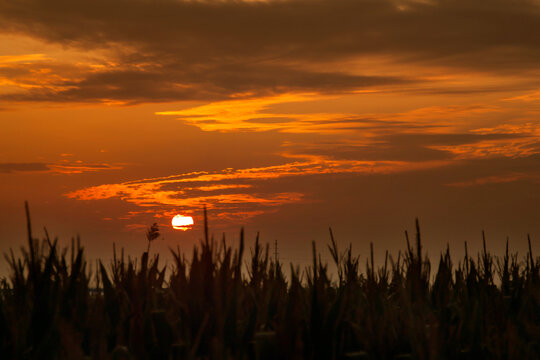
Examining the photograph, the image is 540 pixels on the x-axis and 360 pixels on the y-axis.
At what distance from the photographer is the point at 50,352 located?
450 centimetres

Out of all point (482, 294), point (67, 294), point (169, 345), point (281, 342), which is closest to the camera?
point (281, 342)

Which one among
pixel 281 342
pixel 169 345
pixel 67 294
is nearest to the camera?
pixel 281 342

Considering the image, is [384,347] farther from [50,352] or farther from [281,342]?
[50,352]

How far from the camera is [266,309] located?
546 centimetres

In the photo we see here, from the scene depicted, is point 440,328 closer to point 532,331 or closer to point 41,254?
point 532,331

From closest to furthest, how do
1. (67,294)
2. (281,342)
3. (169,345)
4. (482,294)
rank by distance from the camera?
(281,342) → (169,345) → (67,294) → (482,294)

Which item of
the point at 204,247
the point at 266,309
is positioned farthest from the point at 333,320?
the point at 204,247

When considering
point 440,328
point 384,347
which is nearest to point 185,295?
point 384,347

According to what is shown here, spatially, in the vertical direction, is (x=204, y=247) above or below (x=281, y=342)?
above

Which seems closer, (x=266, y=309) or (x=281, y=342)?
(x=281, y=342)

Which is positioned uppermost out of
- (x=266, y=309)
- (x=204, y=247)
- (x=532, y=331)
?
(x=204, y=247)

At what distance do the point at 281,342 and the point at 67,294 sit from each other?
1904 mm

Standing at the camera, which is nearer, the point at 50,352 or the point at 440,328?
the point at 50,352

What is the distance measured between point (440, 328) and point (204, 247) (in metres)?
1.95
